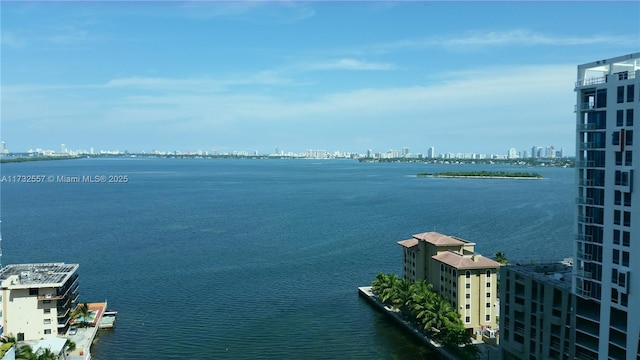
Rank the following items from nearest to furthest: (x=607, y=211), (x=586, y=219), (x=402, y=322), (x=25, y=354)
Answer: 1. (x=607, y=211)
2. (x=586, y=219)
3. (x=25, y=354)
4. (x=402, y=322)

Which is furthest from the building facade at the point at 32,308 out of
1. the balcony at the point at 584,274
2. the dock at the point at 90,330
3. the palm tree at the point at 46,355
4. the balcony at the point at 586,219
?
the balcony at the point at 586,219

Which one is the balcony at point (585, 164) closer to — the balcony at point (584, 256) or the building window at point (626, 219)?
the building window at point (626, 219)

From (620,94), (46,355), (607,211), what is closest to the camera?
(620,94)

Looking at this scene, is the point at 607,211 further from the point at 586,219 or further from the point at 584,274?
the point at 584,274

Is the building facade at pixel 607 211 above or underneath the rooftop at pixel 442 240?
above

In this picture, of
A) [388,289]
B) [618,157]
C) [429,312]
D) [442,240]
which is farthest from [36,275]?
[618,157]

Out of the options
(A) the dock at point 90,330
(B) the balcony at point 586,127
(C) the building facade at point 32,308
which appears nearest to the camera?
(B) the balcony at point 586,127

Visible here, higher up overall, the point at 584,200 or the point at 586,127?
the point at 586,127
